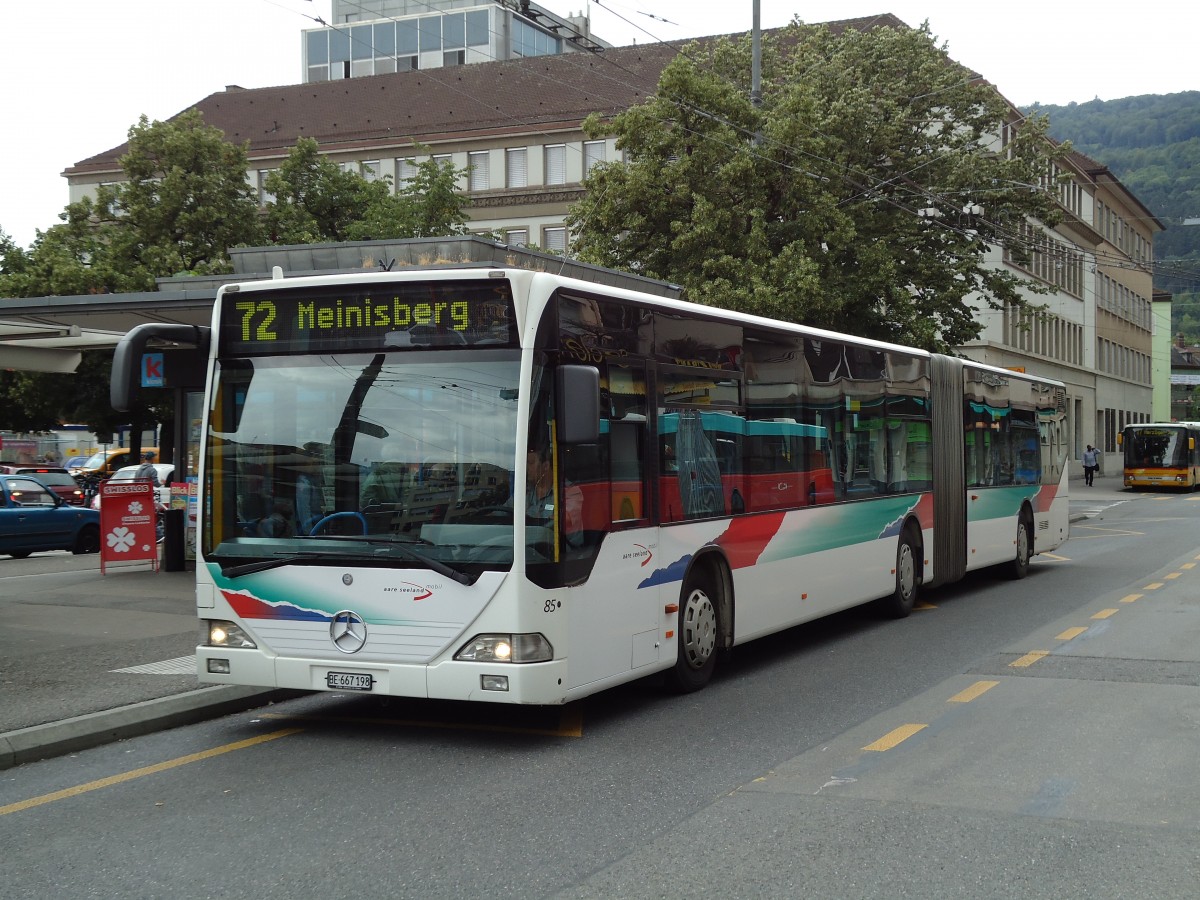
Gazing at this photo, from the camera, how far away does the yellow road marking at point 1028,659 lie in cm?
1128

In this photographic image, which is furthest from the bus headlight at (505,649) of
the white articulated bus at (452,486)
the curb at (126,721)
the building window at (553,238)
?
the building window at (553,238)

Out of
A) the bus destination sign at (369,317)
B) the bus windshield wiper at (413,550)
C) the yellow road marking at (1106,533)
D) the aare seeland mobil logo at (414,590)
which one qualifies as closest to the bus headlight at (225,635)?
the bus windshield wiper at (413,550)

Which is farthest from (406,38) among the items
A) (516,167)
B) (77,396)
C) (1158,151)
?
(1158,151)

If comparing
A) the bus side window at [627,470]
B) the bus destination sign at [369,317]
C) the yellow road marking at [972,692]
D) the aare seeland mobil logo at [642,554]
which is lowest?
the yellow road marking at [972,692]

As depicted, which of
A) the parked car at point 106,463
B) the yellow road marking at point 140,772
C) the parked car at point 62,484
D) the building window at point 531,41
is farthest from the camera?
the building window at point 531,41

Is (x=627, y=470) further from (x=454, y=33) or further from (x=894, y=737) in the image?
(x=454, y=33)

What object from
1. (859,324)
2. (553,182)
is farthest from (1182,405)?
(859,324)

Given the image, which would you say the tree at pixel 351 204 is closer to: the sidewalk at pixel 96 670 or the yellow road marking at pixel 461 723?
the sidewalk at pixel 96 670

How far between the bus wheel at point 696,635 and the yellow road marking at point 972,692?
5.61 ft

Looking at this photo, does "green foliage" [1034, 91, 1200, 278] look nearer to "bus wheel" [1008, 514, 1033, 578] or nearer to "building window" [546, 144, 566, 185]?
"building window" [546, 144, 566, 185]

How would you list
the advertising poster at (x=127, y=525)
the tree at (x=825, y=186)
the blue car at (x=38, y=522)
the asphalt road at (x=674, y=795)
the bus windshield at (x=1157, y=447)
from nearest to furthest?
the asphalt road at (x=674, y=795) < the advertising poster at (x=127, y=525) < the blue car at (x=38, y=522) < the tree at (x=825, y=186) < the bus windshield at (x=1157, y=447)

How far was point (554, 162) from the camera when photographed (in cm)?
6569

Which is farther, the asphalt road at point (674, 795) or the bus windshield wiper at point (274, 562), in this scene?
the bus windshield wiper at point (274, 562)

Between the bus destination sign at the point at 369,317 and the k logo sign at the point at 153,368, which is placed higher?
the k logo sign at the point at 153,368
